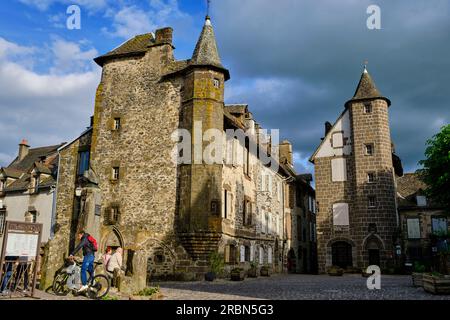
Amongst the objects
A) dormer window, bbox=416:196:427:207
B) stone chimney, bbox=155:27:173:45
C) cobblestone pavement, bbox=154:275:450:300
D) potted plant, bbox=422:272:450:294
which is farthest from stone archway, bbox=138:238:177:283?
dormer window, bbox=416:196:427:207

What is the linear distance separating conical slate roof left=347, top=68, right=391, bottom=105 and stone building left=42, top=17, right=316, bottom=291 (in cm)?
1024

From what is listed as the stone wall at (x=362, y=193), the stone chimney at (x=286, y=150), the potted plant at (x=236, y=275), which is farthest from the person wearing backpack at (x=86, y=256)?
the stone chimney at (x=286, y=150)

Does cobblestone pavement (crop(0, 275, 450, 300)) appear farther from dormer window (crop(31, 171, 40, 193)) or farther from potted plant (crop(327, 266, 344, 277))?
dormer window (crop(31, 171, 40, 193))

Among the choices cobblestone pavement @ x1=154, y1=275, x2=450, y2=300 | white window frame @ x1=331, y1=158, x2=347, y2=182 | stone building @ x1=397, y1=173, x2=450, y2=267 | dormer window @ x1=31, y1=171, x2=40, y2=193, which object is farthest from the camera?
white window frame @ x1=331, y1=158, x2=347, y2=182

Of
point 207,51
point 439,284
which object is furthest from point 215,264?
point 207,51

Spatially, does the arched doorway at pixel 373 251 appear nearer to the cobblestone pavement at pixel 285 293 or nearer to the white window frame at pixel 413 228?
the white window frame at pixel 413 228

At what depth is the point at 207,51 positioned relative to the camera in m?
22.6

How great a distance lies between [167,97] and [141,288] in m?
12.4

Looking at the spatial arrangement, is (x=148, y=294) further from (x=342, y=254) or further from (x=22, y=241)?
(x=342, y=254)

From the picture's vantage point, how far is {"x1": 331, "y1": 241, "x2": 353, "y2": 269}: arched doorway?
30719 mm

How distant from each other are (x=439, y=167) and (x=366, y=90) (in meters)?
9.73

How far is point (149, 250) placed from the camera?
21.3 meters
